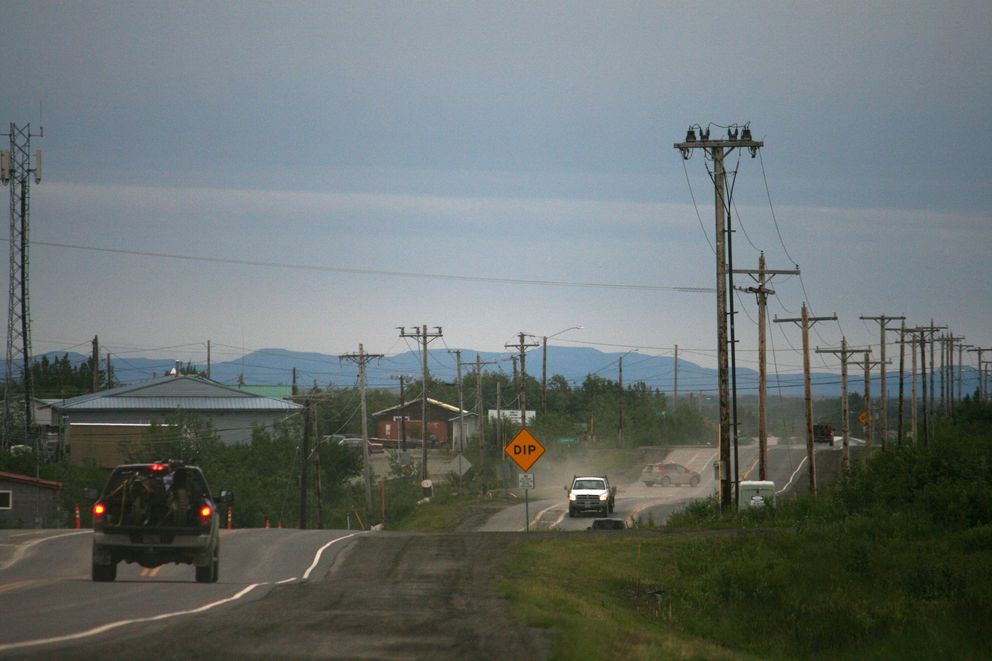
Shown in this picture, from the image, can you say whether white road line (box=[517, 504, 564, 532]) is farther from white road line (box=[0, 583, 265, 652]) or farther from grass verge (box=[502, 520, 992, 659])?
white road line (box=[0, 583, 265, 652])

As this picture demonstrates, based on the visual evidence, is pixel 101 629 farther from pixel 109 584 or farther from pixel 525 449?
pixel 525 449

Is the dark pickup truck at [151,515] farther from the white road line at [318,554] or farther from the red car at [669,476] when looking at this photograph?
the red car at [669,476]

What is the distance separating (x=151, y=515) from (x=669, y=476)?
63013 mm

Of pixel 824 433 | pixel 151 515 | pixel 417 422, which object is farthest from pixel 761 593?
pixel 417 422

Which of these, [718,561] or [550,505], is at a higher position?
[718,561]

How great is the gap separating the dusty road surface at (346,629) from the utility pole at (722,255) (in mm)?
16162

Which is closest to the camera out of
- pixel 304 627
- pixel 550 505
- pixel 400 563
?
Result: pixel 304 627

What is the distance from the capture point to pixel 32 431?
67.7 metres

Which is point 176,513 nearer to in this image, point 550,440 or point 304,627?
point 304,627

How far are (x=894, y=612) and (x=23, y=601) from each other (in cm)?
1467

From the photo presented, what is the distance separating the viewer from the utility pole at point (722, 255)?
3550 centimetres

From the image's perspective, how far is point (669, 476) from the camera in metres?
78.4

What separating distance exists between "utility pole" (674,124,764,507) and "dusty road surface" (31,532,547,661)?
636 inches

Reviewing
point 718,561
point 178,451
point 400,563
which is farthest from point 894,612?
point 178,451
